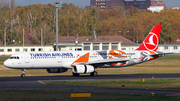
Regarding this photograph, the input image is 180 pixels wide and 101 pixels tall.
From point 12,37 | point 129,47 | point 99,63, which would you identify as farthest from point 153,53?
point 12,37

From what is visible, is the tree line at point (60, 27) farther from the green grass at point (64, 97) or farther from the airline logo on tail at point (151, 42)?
the green grass at point (64, 97)

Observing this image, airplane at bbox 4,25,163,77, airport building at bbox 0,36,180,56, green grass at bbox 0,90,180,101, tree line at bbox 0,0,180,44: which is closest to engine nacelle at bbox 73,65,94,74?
airplane at bbox 4,25,163,77

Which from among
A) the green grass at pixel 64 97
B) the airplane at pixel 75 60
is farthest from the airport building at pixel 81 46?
the green grass at pixel 64 97

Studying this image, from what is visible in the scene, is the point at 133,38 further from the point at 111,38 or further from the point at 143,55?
the point at 143,55

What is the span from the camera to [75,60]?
45.8m

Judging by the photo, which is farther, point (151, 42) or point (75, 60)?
point (151, 42)

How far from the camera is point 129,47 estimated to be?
113 meters

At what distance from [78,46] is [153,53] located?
52.8 metres

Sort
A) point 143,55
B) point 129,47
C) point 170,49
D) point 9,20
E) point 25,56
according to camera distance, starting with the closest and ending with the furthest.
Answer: point 25,56 < point 143,55 < point 129,47 < point 170,49 < point 9,20

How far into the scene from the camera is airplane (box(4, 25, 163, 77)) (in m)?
44.2

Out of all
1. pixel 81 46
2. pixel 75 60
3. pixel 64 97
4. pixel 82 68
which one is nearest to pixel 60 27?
pixel 81 46

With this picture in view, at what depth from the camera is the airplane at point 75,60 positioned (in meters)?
44.2

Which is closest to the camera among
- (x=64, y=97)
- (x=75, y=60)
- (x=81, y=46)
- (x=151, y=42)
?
(x=64, y=97)

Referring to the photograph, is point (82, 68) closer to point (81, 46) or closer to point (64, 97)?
point (64, 97)
